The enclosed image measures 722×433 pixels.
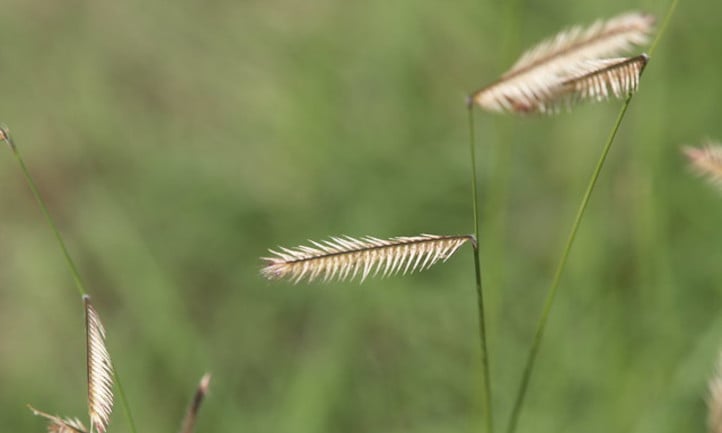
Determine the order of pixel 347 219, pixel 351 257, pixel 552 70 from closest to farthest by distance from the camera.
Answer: pixel 351 257 < pixel 552 70 < pixel 347 219

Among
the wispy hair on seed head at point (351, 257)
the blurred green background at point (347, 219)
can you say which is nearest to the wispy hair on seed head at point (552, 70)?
the wispy hair on seed head at point (351, 257)

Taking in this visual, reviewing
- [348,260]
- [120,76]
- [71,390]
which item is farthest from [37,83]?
[348,260]

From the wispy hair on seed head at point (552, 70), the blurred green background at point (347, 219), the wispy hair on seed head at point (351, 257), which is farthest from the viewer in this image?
the blurred green background at point (347, 219)

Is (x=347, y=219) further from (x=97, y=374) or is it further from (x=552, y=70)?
(x=97, y=374)

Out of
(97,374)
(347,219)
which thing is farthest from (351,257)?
(347,219)

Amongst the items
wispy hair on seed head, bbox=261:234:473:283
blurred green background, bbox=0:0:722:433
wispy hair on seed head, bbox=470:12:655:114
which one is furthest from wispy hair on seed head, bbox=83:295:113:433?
blurred green background, bbox=0:0:722:433

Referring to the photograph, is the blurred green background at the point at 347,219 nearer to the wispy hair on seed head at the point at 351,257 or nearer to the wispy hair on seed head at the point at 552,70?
the wispy hair on seed head at the point at 552,70

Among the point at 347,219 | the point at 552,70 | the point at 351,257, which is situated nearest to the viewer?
the point at 351,257
